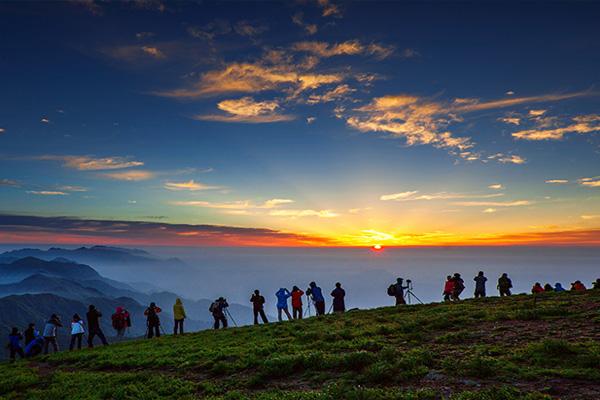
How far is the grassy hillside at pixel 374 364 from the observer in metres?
9.92

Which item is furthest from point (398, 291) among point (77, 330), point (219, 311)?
point (77, 330)

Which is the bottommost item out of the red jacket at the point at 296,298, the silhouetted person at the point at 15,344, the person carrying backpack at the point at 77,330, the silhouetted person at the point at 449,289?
the silhouetted person at the point at 15,344

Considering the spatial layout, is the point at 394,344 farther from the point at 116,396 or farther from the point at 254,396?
Result: the point at 116,396

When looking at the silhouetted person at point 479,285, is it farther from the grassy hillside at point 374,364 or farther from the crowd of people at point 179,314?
the grassy hillside at point 374,364

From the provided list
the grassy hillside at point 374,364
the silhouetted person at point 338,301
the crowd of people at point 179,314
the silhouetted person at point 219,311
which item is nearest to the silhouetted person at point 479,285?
the crowd of people at point 179,314

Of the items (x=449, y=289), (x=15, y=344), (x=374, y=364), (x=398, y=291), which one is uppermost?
(x=374, y=364)

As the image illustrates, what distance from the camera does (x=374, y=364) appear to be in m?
12.0

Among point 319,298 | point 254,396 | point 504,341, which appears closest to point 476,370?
point 504,341

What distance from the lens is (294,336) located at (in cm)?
1998

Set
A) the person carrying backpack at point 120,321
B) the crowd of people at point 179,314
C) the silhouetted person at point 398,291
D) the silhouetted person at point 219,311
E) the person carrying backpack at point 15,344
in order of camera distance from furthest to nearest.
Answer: the silhouetted person at point 398,291 → the silhouetted person at point 219,311 → the person carrying backpack at point 120,321 → the crowd of people at point 179,314 → the person carrying backpack at point 15,344

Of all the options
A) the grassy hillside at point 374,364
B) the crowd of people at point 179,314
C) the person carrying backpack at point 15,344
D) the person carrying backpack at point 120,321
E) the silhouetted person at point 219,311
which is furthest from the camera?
the silhouetted person at point 219,311

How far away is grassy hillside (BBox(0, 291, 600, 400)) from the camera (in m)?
9.92

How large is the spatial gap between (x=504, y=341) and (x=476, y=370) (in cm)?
407

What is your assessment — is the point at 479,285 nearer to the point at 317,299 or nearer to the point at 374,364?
the point at 317,299
